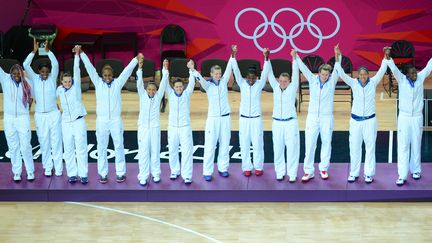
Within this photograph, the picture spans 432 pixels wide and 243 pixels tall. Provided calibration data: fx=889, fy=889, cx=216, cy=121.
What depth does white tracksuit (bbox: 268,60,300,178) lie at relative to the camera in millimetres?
11656

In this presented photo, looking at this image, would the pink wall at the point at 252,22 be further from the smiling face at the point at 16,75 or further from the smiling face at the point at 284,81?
the smiling face at the point at 16,75

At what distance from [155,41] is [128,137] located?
15.1ft

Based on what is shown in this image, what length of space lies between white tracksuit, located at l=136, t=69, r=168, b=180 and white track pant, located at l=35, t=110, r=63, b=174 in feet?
3.69

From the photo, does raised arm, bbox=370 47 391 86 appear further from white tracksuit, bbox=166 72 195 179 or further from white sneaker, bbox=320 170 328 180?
white tracksuit, bbox=166 72 195 179

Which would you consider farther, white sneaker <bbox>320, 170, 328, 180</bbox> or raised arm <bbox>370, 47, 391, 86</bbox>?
white sneaker <bbox>320, 170, 328, 180</bbox>

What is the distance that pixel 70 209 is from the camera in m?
11.5

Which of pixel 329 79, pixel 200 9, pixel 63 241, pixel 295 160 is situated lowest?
pixel 63 241

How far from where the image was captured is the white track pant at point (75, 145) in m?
11.8

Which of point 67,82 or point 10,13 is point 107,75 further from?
point 10,13

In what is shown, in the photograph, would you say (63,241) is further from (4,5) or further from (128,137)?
(4,5)

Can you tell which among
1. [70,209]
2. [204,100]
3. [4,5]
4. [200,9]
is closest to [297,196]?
[70,209]

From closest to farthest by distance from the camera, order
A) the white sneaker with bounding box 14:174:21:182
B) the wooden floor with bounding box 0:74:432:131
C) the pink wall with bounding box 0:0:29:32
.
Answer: the white sneaker with bounding box 14:174:21:182
the wooden floor with bounding box 0:74:432:131
the pink wall with bounding box 0:0:29:32

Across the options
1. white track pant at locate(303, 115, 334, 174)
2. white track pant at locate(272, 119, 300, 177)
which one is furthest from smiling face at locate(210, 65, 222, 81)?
white track pant at locate(303, 115, 334, 174)

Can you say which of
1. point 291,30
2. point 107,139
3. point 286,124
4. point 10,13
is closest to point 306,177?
point 286,124
